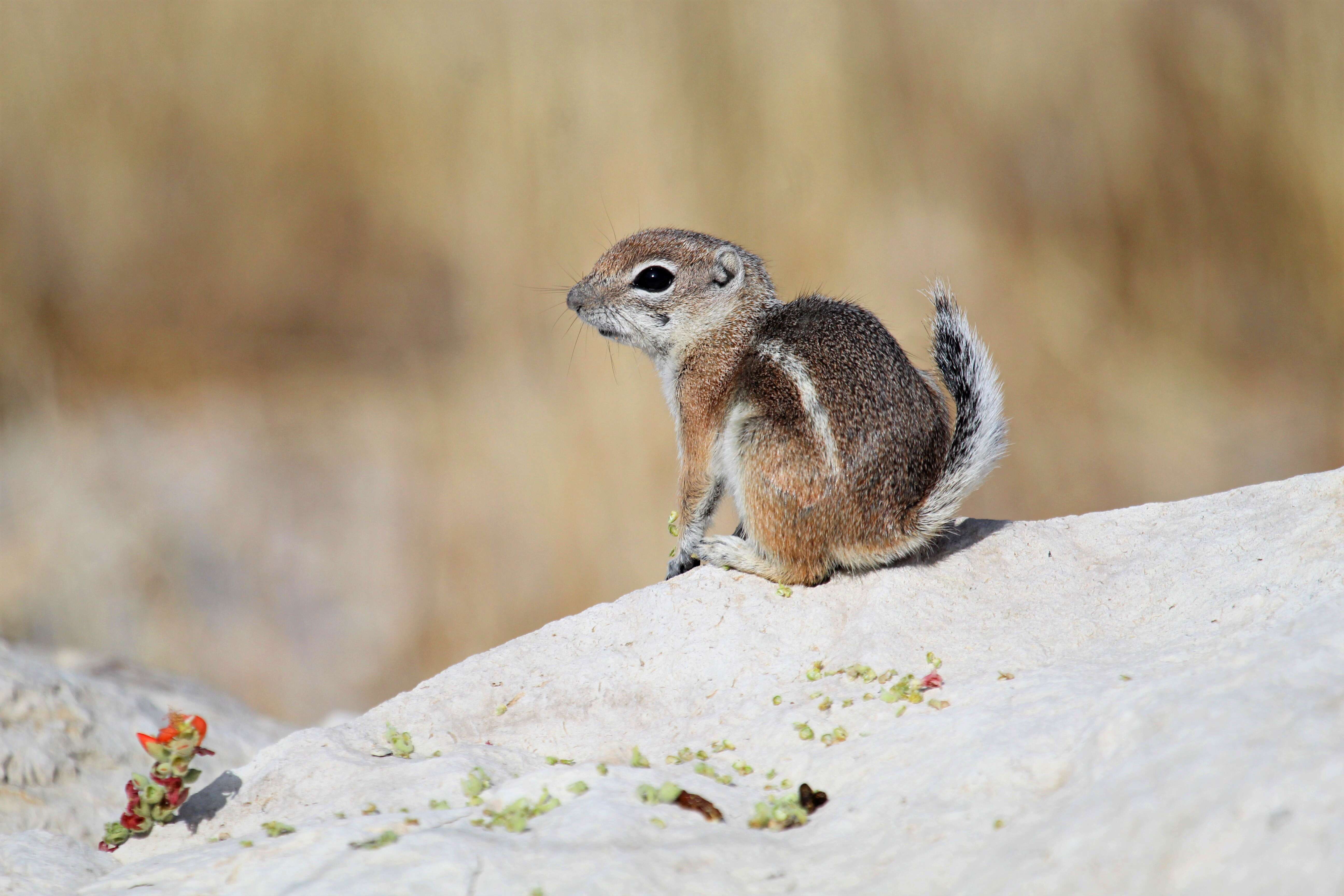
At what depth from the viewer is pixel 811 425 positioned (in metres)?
3.32

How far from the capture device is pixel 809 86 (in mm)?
6824

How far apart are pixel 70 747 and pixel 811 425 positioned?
294 cm

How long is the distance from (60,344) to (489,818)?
598 cm

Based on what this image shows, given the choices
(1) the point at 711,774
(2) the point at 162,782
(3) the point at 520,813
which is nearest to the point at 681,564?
(1) the point at 711,774

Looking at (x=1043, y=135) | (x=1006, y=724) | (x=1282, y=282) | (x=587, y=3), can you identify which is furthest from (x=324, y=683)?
(x=1282, y=282)

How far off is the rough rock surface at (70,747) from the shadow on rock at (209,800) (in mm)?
866

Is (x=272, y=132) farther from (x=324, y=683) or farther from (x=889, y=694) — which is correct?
(x=889, y=694)

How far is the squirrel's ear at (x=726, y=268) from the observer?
155 inches

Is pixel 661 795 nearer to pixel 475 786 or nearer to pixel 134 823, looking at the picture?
pixel 475 786

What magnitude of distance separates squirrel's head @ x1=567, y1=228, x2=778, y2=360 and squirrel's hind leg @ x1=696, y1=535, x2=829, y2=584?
2.58ft

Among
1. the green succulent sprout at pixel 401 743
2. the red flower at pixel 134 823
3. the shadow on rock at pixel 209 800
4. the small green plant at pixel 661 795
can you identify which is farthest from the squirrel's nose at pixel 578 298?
the red flower at pixel 134 823

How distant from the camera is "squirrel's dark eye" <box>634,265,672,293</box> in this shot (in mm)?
3920

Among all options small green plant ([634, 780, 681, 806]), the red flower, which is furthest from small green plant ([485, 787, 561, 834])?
the red flower

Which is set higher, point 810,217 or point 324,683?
point 810,217
